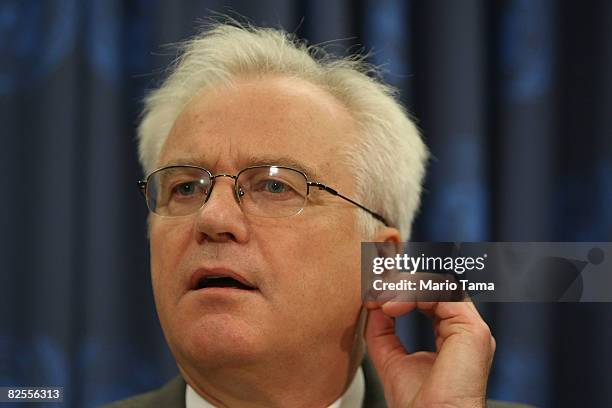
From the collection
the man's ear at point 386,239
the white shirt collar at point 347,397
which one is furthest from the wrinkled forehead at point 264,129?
the white shirt collar at point 347,397

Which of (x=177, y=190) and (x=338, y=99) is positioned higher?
(x=338, y=99)

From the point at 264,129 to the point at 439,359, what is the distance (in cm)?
43

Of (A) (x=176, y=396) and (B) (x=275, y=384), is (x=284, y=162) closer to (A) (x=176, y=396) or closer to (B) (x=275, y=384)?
(B) (x=275, y=384)

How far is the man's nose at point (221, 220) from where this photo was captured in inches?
40.2

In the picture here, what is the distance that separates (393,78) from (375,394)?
0.63 metres

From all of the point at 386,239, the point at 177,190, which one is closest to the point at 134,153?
the point at 177,190

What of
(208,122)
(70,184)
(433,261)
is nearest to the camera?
(433,261)

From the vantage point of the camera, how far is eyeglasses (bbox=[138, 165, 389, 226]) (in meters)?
1.07

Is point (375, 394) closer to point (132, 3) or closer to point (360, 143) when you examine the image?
point (360, 143)

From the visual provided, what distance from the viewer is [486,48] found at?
56.1 inches

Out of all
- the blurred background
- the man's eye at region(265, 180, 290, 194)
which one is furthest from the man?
the blurred background

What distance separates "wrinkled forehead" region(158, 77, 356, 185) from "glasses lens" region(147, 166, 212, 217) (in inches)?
0.7

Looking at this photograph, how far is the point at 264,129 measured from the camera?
109cm

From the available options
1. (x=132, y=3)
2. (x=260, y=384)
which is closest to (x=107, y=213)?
(x=132, y=3)
